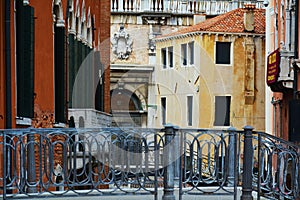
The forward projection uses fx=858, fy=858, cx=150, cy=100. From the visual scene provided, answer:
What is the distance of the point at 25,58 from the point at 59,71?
3.76m

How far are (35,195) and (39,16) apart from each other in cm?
527

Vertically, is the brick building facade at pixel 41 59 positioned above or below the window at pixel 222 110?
above

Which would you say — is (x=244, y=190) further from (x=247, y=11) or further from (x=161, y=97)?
(x=161, y=97)

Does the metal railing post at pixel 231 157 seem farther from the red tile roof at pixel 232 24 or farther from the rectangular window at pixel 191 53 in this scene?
the rectangular window at pixel 191 53

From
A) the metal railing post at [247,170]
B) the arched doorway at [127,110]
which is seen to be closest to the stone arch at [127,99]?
the arched doorway at [127,110]

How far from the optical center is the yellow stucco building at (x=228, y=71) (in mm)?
43562

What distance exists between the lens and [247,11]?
4378cm

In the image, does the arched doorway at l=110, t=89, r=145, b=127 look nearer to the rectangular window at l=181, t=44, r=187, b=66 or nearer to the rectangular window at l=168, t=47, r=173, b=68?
the rectangular window at l=168, t=47, r=173, b=68

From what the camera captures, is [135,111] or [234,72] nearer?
[234,72]

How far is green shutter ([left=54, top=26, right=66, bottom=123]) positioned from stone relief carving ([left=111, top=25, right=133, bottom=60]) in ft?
97.3

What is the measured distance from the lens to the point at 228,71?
145 feet

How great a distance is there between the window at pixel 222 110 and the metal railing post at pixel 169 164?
104 ft

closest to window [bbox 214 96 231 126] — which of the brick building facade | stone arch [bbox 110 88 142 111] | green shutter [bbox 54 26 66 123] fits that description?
stone arch [bbox 110 88 142 111]

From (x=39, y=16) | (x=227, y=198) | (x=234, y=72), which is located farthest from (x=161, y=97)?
(x=227, y=198)
